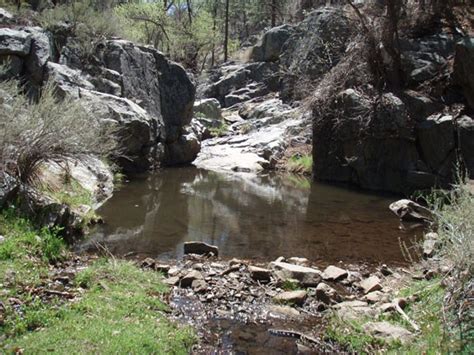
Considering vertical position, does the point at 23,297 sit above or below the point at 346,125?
below

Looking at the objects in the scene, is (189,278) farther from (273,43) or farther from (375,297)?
(273,43)

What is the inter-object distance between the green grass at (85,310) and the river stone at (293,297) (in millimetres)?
1678

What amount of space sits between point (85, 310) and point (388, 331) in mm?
3573

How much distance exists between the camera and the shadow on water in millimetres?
10289

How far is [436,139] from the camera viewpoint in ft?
55.4

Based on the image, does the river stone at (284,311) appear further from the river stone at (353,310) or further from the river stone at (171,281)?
the river stone at (171,281)

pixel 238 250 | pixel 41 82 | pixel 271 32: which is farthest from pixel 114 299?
pixel 271 32

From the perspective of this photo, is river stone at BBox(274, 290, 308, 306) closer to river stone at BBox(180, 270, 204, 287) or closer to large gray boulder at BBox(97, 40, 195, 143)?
river stone at BBox(180, 270, 204, 287)

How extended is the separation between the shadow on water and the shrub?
1828mm

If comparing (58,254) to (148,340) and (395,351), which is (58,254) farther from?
(395,351)

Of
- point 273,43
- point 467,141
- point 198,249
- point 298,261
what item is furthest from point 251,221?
point 273,43

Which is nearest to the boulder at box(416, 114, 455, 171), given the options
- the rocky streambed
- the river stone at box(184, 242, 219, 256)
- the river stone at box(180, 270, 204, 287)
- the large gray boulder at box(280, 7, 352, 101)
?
the large gray boulder at box(280, 7, 352, 101)

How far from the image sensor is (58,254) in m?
8.05

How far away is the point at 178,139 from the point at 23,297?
58.3ft
